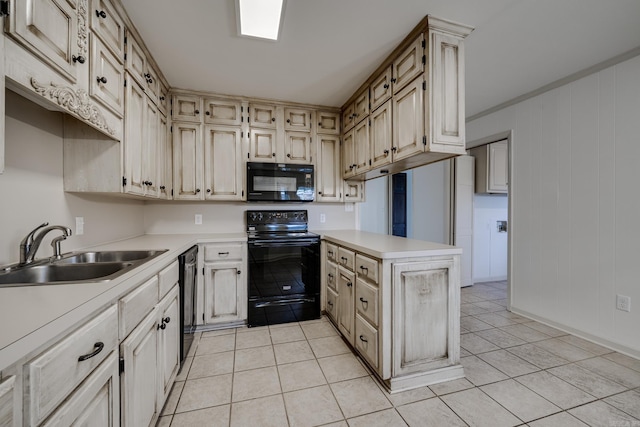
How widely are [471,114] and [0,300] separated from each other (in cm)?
422

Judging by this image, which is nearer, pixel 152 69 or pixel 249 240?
pixel 152 69

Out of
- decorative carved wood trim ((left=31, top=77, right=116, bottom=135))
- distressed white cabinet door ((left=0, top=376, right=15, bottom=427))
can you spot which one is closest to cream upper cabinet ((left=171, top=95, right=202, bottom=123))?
decorative carved wood trim ((left=31, top=77, right=116, bottom=135))

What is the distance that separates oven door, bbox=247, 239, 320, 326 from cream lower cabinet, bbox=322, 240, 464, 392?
2.98ft

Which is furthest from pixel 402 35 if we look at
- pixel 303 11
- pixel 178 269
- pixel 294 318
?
pixel 294 318

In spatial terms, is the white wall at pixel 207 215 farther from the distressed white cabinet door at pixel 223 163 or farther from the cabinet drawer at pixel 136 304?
the cabinet drawer at pixel 136 304

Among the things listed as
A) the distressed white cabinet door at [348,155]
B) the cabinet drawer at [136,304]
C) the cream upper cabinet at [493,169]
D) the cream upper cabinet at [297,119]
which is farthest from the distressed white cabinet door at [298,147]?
the cream upper cabinet at [493,169]

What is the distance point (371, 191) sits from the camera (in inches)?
198

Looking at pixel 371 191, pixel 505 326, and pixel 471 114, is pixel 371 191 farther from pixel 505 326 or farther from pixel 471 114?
pixel 505 326

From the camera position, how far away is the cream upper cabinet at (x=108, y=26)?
1.39m

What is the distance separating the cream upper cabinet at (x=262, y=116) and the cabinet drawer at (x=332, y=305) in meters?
1.90

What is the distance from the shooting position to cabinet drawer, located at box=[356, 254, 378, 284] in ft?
5.84

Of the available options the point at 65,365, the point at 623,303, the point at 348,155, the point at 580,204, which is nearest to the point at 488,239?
the point at 580,204

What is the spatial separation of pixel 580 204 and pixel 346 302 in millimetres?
2308

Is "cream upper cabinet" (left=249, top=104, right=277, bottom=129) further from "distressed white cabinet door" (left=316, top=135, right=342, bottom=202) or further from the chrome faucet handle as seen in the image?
the chrome faucet handle
